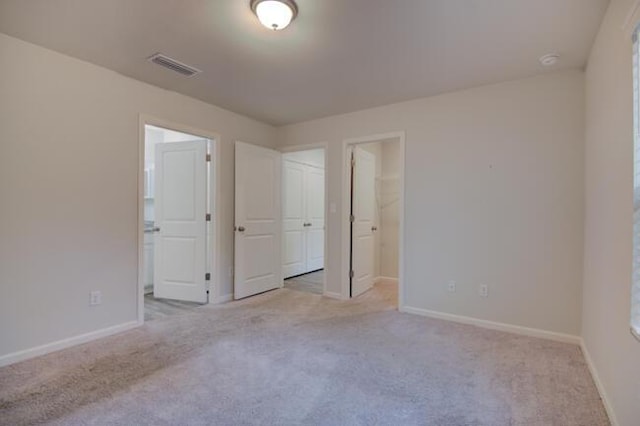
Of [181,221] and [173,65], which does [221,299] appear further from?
[173,65]

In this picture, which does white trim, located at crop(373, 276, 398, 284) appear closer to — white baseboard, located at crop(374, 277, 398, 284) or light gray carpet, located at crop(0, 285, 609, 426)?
white baseboard, located at crop(374, 277, 398, 284)

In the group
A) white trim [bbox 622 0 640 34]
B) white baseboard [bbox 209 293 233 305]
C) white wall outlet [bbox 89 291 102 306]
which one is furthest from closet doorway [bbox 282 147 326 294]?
white trim [bbox 622 0 640 34]

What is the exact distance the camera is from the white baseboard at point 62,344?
7.75 ft

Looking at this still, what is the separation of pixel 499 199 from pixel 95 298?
379cm

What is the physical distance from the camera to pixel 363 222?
4.53 meters

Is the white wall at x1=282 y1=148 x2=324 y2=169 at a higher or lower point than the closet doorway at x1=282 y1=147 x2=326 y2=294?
higher

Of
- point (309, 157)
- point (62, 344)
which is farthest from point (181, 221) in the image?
point (309, 157)

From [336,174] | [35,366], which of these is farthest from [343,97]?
[35,366]

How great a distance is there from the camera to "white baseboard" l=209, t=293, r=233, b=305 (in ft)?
13.0

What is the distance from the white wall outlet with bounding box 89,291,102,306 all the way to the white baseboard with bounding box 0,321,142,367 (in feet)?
0.81

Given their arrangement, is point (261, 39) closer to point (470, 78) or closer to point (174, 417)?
point (470, 78)

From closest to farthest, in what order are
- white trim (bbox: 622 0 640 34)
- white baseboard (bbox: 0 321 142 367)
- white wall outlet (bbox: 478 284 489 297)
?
white trim (bbox: 622 0 640 34)
white baseboard (bbox: 0 321 142 367)
white wall outlet (bbox: 478 284 489 297)

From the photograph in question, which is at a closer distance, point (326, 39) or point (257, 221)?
point (326, 39)

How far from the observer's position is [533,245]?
9.72 ft
